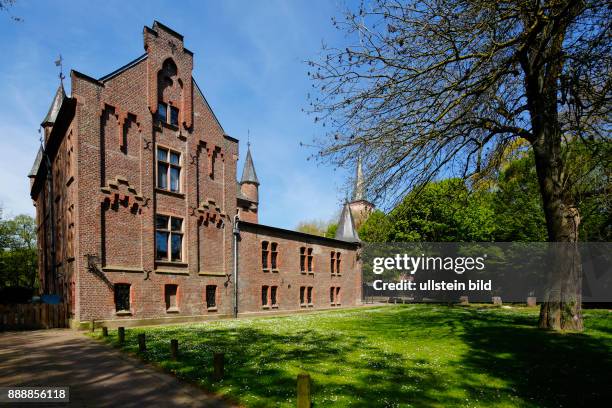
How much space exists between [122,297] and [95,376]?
11517 mm

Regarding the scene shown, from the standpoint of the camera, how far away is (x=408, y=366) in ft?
29.5

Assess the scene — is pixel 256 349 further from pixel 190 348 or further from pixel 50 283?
pixel 50 283

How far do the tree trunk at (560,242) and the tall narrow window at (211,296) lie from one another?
17693 mm

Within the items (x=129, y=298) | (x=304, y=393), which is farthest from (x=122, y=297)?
(x=304, y=393)

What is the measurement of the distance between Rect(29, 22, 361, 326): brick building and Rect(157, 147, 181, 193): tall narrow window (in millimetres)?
61

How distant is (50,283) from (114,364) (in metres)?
19.8

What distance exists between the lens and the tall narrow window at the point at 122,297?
1877cm

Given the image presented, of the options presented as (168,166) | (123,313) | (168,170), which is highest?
(168,166)

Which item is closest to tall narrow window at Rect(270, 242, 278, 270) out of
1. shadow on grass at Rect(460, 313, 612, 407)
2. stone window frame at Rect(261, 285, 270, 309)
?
stone window frame at Rect(261, 285, 270, 309)

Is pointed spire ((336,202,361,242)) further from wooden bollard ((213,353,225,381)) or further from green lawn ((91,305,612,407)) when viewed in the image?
wooden bollard ((213,353,225,381))

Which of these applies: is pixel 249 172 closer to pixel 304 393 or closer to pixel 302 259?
pixel 302 259

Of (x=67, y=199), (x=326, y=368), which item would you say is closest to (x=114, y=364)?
(x=326, y=368)

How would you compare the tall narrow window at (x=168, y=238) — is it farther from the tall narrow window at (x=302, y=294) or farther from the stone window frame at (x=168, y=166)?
the tall narrow window at (x=302, y=294)

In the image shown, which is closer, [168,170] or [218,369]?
[218,369]
